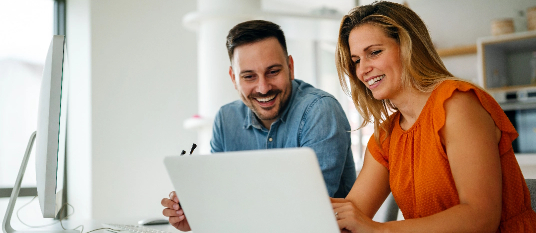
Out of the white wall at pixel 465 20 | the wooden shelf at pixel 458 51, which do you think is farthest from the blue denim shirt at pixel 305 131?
the white wall at pixel 465 20

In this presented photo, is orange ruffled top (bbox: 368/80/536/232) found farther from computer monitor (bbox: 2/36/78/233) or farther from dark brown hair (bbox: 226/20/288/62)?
computer monitor (bbox: 2/36/78/233)

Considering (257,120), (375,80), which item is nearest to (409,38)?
(375,80)

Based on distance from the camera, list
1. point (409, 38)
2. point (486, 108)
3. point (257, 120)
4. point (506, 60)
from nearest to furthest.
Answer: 1. point (486, 108)
2. point (409, 38)
3. point (257, 120)
4. point (506, 60)

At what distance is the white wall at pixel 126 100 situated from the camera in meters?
3.43

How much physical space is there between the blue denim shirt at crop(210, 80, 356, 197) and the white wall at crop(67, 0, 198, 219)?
5.69 feet

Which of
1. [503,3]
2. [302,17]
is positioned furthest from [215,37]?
[503,3]

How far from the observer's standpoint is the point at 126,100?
143 inches

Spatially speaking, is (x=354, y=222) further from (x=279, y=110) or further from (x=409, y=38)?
(x=279, y=110)

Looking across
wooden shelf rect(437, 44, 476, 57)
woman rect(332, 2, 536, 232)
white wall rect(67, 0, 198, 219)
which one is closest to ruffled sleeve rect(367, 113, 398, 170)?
woman rect(332, 2, 536, 232)

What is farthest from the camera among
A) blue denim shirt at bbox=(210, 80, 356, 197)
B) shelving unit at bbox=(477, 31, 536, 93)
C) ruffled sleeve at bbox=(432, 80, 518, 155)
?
shelving unit at bbox=(477, 31, 536, 93)

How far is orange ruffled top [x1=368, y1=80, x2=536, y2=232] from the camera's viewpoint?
111cm

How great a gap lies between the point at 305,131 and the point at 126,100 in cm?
229

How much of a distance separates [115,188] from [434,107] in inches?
113

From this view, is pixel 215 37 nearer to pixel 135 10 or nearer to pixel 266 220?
pixel 135 10
